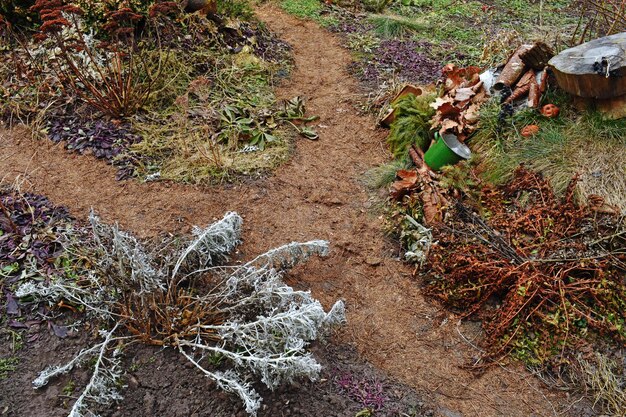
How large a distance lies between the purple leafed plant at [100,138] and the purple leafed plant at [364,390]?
248 cm

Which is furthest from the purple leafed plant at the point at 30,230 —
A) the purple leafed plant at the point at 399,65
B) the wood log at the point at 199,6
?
the purple leafed plant at the point at 399,65

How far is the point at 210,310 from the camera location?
112 inches

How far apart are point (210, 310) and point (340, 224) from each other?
4.61ft

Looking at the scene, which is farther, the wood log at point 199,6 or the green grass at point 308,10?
the green grass at point 308,10

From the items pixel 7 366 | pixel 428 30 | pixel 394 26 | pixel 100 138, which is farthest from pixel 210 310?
pixel 428 30

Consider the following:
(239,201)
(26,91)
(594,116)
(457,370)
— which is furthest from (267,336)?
(26,91)

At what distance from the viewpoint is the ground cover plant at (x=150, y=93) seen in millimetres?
4270

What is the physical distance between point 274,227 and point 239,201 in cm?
40

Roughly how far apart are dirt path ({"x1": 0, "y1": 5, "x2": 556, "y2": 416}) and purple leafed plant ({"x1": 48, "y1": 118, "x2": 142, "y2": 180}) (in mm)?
112

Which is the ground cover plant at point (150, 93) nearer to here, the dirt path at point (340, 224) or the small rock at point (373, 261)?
the dirt path at point (340, 224)

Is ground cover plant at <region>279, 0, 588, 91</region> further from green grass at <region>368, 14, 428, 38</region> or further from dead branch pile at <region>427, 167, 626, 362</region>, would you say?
dead branch pile at <region>427, 167, 626, 362</region>

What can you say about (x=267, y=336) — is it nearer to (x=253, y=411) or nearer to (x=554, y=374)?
(x=253, y=411)

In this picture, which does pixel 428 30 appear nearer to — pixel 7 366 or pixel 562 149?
pixel 562 149

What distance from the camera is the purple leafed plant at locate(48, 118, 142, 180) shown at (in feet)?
13.9
